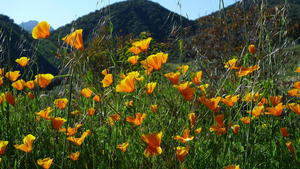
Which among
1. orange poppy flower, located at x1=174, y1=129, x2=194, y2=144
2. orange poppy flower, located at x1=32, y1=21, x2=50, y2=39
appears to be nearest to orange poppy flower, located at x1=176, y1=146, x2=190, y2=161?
orange poppy flower, located at x1=174, y1=129, x2=194, y2=144

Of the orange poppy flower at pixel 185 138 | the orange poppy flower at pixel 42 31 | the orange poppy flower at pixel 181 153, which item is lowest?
the orange poppy flower at pixel 181 153

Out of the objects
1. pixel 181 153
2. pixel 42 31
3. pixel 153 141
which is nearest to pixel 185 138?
pixel 181 153

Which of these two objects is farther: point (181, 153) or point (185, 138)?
point (185, 138)

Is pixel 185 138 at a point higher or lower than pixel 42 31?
lower

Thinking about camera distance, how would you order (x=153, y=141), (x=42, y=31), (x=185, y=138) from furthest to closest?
(x=42, y=31)
(x=185, y=138)
(x=153, y=141)

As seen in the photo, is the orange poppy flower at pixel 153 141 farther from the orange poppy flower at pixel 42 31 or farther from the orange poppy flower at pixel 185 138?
the orange poppy flower at pixel 42 31

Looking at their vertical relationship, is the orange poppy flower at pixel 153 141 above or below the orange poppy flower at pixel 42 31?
below

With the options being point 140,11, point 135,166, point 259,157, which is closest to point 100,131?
point 135,166

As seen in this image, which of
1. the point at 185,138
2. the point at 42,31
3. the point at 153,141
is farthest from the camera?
the point at 42,31

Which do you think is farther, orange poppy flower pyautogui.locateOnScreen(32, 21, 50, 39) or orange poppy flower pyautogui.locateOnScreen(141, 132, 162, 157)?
orange poppy flower pyautogui.locateOnScreen(32, 21, 50, 39)

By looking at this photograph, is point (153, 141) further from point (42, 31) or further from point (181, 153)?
point (42, 31)

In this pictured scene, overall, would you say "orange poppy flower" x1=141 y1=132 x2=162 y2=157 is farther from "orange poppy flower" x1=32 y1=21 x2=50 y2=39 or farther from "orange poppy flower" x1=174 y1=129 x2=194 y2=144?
"orange poppy flower" x1=32 y1=21 x2=50 y2=39

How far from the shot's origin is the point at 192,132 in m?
1.57

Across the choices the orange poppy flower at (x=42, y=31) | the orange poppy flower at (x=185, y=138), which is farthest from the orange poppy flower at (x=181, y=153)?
the orange poppy flower at (x=42, y=31)
